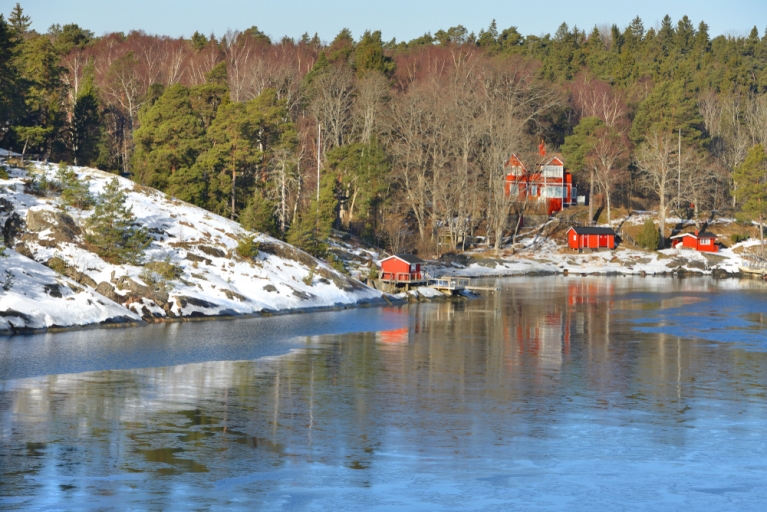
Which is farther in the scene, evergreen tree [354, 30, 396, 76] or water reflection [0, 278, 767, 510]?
evergreen tree [354, 30, 396, 76]

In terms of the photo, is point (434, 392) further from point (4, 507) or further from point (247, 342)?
point (4, 507)

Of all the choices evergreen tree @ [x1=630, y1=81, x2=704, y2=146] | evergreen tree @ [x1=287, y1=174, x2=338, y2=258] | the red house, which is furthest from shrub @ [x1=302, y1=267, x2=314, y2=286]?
evergreen tree @ [x1=630, y1=81, x2=704, y2=146]

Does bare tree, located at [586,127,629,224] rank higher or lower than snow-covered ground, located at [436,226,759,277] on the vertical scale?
higher

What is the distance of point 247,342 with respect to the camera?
4241cm

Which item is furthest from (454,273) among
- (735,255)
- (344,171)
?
(735,255)

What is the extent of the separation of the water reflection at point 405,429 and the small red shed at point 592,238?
5737cm

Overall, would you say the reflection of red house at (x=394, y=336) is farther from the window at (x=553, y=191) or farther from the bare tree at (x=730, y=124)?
the bare tree at (x=730, y=124)

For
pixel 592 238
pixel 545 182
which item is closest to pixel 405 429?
pixel 592 238

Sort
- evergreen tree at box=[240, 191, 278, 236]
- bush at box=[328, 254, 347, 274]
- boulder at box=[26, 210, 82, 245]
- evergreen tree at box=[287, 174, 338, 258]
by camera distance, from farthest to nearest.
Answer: evergreen tree at box=[287, 174, 338, 258]
bush at box=[328, 254, 347, 274]
evergreen tree at box=[240, 191, 278, 236]
boulder at box=[26, 210, 82, 245]

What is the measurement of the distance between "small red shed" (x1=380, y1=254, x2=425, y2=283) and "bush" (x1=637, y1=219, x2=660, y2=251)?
4149 cm

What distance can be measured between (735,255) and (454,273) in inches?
1370

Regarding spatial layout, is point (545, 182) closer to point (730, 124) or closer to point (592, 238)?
point (592, 238)

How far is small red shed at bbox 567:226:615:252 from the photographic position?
331 feet

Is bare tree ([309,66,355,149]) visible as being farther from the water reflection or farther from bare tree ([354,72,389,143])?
the water reflection
